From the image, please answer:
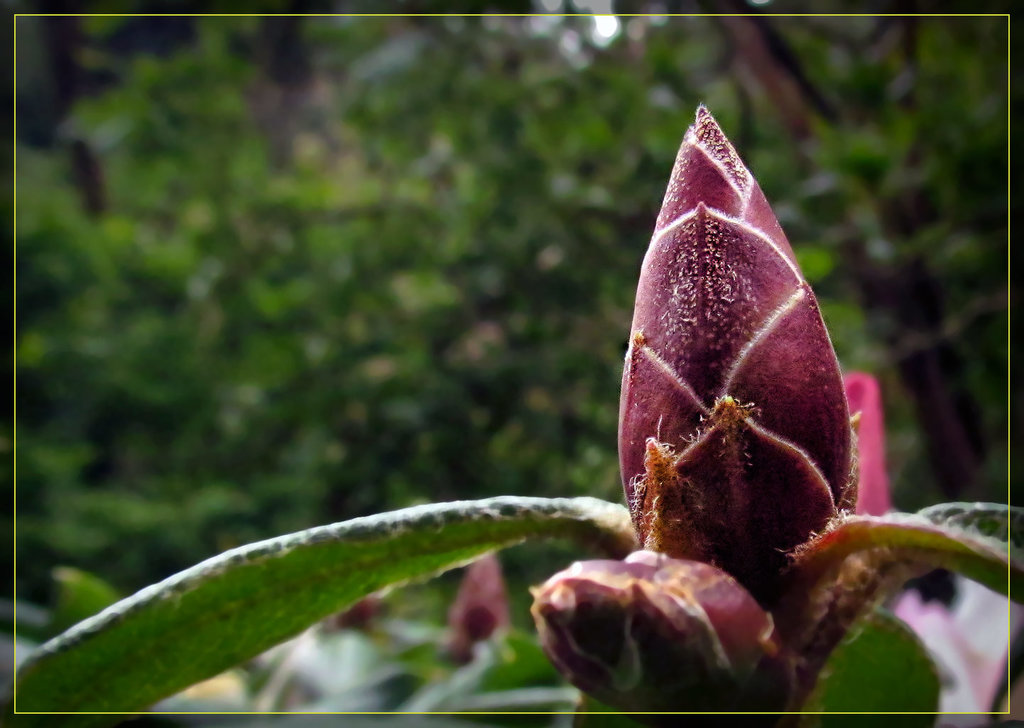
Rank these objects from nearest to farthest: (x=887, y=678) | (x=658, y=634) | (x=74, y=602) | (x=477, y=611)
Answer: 1. (x=658, y=634)
2. (x=887, y=678)
3. (x=74, y=602)
4. (x=477, y=611)

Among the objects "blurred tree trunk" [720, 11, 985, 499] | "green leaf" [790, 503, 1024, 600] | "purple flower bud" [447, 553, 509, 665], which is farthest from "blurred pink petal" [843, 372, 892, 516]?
"blurred tree trunk" [720, 11, 985, 499]

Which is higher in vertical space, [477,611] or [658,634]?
[658,634]

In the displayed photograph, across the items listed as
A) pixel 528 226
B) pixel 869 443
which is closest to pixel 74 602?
pixel 869 443

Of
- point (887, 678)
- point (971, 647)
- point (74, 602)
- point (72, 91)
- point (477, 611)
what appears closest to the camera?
point (887, 678)

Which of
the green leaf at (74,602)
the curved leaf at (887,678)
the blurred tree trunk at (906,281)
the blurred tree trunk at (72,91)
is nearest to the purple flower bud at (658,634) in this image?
the curved leaf at (887,678)

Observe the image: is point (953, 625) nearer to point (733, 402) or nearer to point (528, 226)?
point (733, 402)

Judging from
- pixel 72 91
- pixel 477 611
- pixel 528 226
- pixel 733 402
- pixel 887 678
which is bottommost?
pixel 477 611

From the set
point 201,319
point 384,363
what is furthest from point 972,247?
point 201,319
